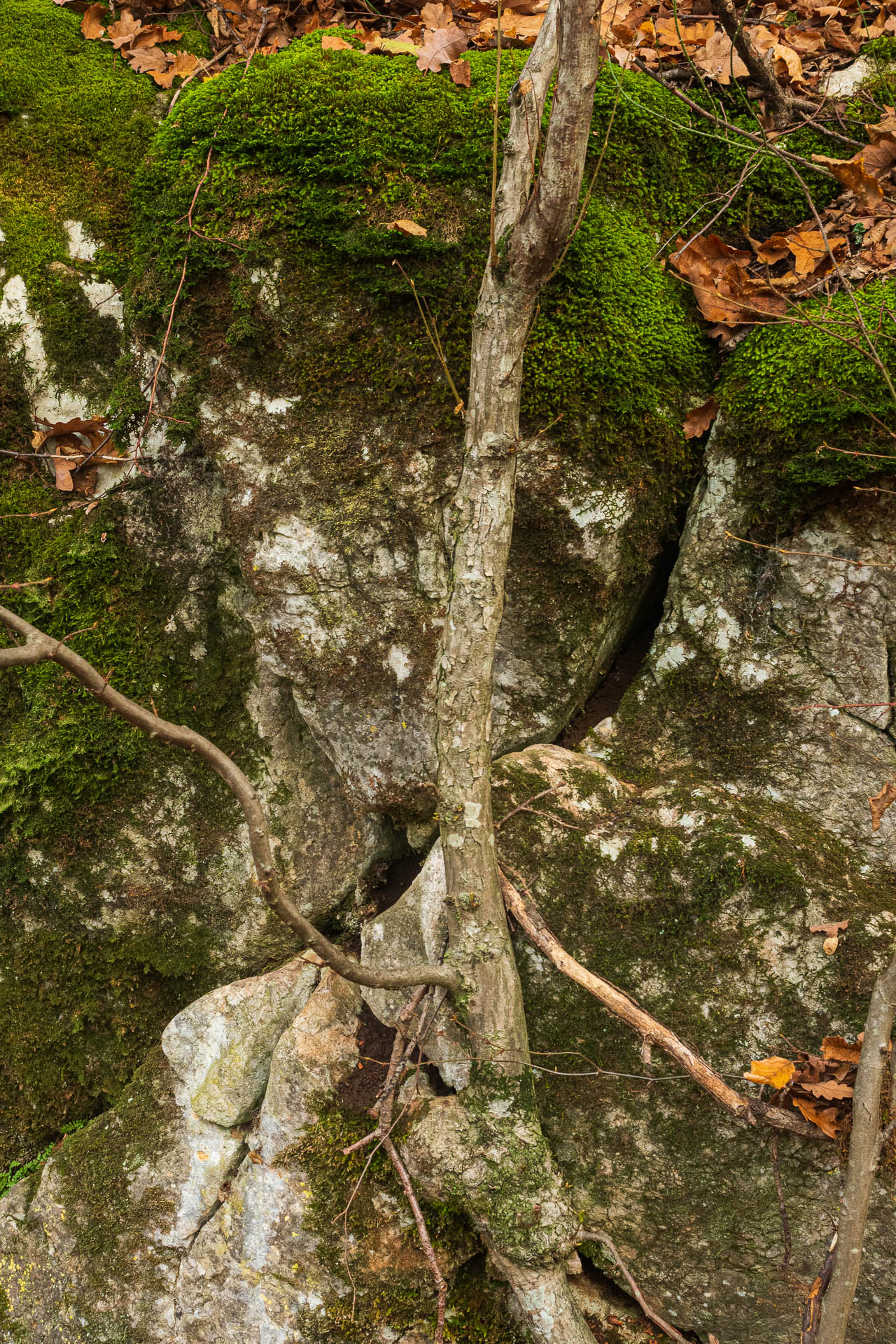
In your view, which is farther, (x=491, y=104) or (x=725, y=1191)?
(x=491, y=104)

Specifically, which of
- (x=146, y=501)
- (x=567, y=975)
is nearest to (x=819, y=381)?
(x=567, y=975)

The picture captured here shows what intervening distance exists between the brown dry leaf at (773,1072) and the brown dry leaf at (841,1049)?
0.41 feet

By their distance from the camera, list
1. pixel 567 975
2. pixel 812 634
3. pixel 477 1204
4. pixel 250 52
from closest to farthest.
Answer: pixel 477 1204, pixel 567 975, pixel 812 634, pixel 250 52

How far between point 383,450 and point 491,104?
1417 mm

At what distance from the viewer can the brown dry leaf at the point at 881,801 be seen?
9.47 feet

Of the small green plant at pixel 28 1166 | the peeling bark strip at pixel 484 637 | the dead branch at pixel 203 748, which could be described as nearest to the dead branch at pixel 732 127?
the peeling bark strip at pixel 484 637

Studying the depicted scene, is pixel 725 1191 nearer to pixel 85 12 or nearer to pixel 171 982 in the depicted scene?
pixel 171 982

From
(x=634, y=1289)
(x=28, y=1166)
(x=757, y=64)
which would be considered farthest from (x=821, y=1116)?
(x=757, y=64)

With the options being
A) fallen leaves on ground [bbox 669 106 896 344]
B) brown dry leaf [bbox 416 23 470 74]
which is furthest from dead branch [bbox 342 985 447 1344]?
brown dry leaf [bbox 416 23 470 74]

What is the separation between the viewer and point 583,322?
3.06 metres

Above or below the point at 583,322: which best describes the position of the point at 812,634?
below

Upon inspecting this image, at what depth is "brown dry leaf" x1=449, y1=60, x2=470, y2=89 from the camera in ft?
10.5

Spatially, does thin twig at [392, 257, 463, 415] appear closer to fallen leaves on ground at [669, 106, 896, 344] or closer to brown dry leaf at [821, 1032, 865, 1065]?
fallen leaves on ground at [669, 106, 896, 344]

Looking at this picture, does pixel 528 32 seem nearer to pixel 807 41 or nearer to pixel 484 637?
pixel 807 41
